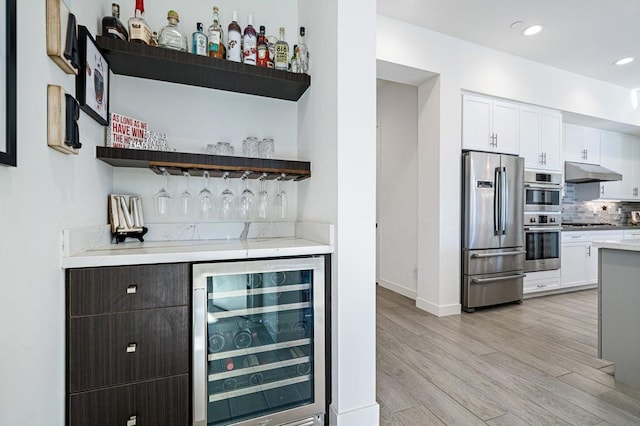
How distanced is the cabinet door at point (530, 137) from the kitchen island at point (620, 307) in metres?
2.08

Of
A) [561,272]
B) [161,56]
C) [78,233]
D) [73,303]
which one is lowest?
[561,272]

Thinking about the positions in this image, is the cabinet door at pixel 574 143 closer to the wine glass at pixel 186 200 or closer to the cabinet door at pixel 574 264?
the cabinet door at pixel 574 264

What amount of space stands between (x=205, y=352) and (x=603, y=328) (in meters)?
2.58

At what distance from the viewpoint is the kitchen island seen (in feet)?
6.25

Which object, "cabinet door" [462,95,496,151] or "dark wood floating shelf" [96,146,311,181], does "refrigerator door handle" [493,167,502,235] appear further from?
"dark wood floating shelf" [96,146,311,181]

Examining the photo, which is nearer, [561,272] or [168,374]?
[168,374]

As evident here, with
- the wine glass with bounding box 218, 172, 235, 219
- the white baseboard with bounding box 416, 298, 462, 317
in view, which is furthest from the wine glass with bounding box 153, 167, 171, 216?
the white baseboard with bounding box 416, 298, 462, 317

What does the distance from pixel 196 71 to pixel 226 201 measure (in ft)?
2.57

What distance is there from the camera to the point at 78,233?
131cm

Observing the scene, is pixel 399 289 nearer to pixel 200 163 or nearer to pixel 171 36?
pixel 200 163

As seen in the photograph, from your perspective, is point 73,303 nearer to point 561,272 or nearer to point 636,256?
point 636,256

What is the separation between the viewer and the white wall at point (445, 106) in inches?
122

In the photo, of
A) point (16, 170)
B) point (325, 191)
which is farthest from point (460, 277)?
point (16, 170)

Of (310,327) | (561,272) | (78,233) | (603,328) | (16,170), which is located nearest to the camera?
(16,170)
